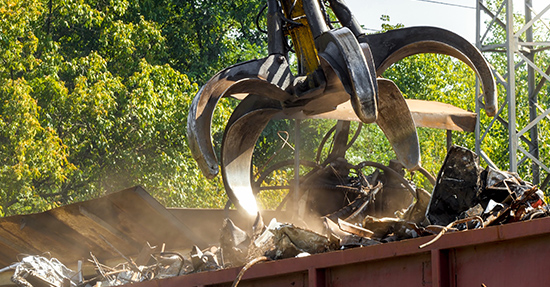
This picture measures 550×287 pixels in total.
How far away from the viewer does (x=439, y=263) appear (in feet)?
12.7

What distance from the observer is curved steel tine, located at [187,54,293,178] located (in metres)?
5.43

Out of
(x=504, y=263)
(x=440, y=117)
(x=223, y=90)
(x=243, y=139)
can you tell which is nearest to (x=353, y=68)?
(x=223, y=90)

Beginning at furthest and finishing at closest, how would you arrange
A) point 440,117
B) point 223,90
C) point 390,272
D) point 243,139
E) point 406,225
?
point 440,117 < point 243,139 < point 223,90 < point 406,225 < point 390,272

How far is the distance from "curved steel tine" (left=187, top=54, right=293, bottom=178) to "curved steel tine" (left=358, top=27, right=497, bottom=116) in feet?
2.12

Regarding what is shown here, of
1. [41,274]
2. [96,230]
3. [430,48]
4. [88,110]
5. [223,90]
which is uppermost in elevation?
[430,48]

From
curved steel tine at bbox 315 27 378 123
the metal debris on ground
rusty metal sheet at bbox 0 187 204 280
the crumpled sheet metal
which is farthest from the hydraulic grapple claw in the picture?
the crumpled sheet metal

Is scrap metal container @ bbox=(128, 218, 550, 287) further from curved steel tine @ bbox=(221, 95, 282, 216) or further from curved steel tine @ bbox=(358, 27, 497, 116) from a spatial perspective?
curved steel tine @ bbox=(358, 27, 497, 116)

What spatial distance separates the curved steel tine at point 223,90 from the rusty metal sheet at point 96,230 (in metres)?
1.90

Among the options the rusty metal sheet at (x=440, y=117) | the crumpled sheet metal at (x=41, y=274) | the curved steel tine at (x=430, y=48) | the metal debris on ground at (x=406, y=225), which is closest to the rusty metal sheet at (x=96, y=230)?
the crumpled sheet metal at (x=41, y=274)

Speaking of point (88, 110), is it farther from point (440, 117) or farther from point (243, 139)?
point (243, 139)

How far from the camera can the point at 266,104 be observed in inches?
251

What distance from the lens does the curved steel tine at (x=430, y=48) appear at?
592cm

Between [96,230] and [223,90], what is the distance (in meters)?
2.87

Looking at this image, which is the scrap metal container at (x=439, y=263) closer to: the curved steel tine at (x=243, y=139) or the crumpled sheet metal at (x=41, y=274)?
the curved steel tine at (x=243, y=139)
